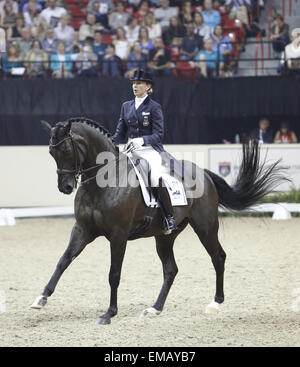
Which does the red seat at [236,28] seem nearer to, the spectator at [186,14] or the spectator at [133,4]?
the spectator at [186,14]

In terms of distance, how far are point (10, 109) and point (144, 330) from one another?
821 centimetres

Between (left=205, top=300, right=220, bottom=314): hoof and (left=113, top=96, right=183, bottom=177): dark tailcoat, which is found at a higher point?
(left=113, top=96, right=183, bottom=177): dark tailcoat

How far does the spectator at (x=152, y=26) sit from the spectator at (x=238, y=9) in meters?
1.46

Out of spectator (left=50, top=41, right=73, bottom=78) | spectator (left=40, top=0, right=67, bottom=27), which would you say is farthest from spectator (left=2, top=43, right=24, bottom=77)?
spectator (left=40, top=0, right=67, bottom=27)

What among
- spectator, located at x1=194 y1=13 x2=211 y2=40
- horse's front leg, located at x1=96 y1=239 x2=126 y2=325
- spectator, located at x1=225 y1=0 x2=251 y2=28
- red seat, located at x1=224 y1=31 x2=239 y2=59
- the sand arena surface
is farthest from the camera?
spectator, located at x1=225 y1=0 x2=251 y2=28

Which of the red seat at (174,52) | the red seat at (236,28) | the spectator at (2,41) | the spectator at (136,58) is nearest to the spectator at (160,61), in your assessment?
the spectator at (136,58)

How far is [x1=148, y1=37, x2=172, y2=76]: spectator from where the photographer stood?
43.0 feet

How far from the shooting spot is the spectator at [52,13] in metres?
14.8

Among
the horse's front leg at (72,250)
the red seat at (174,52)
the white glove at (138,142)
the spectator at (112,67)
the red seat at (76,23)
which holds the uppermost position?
the red seat at (76,23)

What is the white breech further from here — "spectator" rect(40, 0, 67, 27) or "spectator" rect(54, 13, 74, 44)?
"spectator" rect(40, 0, 67, 27)

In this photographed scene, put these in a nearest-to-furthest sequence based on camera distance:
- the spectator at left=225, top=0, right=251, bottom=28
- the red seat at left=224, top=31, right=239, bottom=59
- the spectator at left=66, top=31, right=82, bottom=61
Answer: the spectator at left=66, top=31, right=82, bottom=61
the red seat at left=224, top=31, right=239, bottom=59
the spectator at left=225, top=0, right=251, bottom=28

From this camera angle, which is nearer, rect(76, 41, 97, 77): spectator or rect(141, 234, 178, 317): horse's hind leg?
rect(141, 234, 178, 317): horse's hind leg

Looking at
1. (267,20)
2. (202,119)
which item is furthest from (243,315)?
(267,20)
